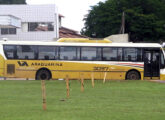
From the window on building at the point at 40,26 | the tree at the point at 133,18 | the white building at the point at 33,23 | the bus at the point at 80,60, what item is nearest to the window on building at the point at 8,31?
the white building at the point at 33,23

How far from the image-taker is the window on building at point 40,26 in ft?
169

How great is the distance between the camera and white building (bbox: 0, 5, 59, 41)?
5106cm

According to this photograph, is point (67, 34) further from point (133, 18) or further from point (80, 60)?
point (80, 60)

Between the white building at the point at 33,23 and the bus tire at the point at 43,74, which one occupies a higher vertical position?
the white building at the point at 33,23

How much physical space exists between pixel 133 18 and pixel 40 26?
17.0 m

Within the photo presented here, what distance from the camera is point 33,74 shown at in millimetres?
29609

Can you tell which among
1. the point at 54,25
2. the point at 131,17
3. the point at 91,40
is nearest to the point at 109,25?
the point at 131,17

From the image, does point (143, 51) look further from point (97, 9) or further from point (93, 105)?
point (97, 9)

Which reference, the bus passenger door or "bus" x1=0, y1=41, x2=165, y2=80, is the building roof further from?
the bus passenger door

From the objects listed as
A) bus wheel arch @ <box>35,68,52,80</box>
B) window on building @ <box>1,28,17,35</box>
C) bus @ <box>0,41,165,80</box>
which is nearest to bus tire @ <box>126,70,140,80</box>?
bus @ <box>0,41,165,80</box>

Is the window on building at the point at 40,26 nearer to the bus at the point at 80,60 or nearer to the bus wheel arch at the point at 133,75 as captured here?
the bus at the point at 80,60

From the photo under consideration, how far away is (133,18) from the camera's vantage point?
2450 inches

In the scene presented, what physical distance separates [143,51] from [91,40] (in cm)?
403

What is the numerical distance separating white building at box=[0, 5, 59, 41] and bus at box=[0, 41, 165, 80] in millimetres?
20854
